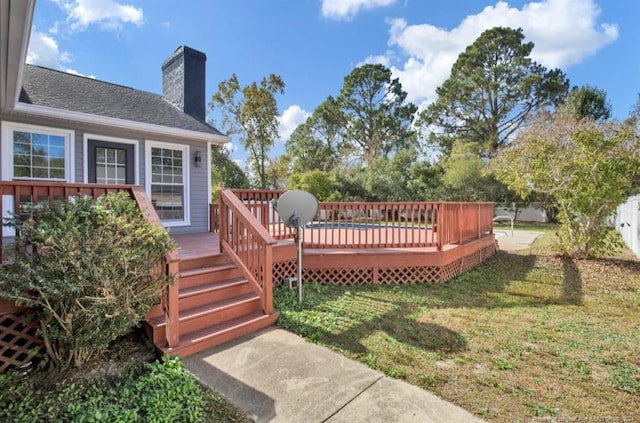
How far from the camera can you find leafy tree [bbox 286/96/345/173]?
28266mm

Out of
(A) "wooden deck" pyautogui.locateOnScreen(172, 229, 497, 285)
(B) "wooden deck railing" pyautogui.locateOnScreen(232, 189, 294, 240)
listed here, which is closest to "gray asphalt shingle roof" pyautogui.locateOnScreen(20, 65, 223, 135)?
(A) "wooden deck" pyautogui.locateOnScreen(172, 229, 497, 285)

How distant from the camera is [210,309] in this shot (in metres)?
3.60

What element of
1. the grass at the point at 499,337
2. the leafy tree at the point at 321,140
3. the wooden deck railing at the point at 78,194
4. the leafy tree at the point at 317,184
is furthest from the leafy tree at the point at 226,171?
the wooden deck railing at the point at 78,194

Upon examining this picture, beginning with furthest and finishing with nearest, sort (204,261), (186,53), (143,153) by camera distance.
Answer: (186,53), (143,153), (204,261)

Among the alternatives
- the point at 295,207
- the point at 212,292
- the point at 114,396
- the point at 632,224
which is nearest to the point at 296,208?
the point at 295,207

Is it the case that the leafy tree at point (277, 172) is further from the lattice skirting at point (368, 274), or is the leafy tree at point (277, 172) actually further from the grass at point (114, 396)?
the grass at point (114, 396)

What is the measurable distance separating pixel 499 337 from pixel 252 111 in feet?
59.9

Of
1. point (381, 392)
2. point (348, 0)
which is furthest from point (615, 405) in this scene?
point (348, 0)

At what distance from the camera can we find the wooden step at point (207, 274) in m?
3.89

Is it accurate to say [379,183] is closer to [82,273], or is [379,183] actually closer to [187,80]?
[187,80]

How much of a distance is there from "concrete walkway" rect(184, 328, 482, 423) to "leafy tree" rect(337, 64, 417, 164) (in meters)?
25.8

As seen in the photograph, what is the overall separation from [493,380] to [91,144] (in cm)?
714

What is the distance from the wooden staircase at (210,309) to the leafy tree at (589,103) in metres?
23.9

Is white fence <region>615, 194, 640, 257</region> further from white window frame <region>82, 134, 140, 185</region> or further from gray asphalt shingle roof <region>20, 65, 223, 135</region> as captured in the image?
white window frame <region>82, 134, 140, 185</region>
